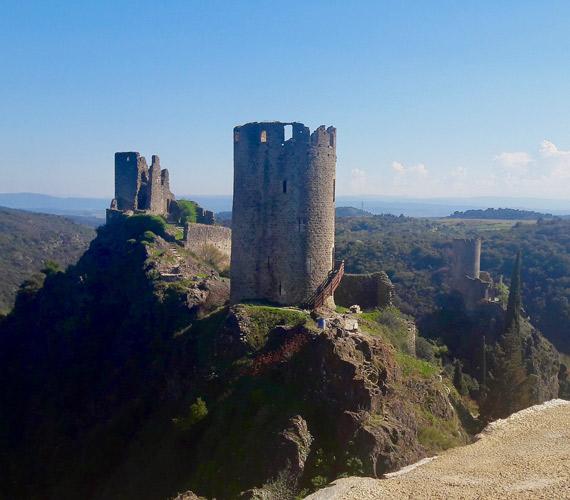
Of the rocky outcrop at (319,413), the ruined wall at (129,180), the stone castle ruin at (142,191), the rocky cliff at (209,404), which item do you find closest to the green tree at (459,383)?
the rocky cliff at (209,404)

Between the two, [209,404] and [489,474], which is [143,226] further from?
[489,474]

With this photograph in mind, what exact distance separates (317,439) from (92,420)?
1291 centimetres

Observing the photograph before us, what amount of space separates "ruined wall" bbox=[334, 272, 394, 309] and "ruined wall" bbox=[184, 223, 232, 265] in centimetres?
1136

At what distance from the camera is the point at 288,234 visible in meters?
21.2

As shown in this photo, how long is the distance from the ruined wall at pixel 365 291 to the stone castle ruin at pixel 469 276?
18999mm

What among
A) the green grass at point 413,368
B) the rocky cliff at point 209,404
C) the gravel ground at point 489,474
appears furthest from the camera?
the green grass at point 413,368

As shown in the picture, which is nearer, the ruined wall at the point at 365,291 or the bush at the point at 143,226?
the ruined wall at the point at 365,291

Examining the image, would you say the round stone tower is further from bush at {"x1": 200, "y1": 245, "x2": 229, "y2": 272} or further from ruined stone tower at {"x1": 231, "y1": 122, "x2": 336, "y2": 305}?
ruined stone tower at {"x1": 231, "y1": 122, "x2": 336, "y2": 305}

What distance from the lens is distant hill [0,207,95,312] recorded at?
84.2 meters

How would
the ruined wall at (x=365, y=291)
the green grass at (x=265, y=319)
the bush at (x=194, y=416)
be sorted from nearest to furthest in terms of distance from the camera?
the bush at (x=194, y=416), the green grass at (x=265, y=319), the ruined wall at (x=365, y=291)

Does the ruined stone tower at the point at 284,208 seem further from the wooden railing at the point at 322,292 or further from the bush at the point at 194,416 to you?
the bush at the point at 194,416

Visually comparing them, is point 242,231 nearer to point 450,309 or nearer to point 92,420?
point 92,420

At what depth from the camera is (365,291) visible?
25.9 m

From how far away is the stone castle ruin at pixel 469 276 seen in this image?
43125mm
